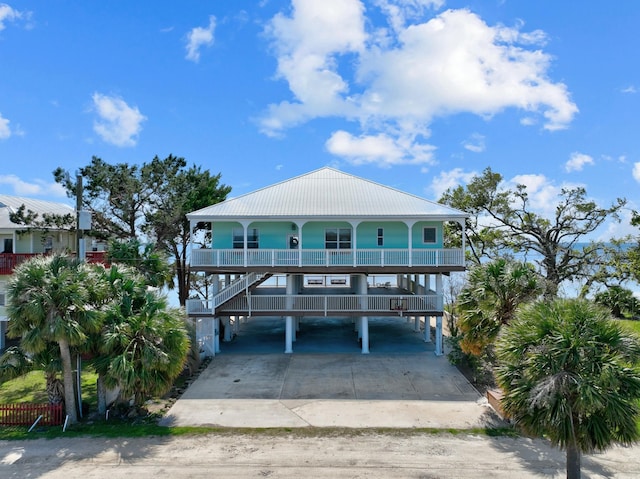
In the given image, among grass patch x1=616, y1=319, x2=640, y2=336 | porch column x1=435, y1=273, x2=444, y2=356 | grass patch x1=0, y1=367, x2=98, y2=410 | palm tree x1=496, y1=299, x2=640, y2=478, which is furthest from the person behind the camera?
porch column x1=435, y1=273, x2=444, y2=356

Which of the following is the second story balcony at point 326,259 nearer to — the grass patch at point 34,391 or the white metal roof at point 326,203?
the white metal roof at point 326,203

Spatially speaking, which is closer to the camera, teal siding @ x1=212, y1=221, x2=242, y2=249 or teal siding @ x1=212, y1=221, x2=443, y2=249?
teal siding @ x1=212, y1=221, x2=443, y2=249

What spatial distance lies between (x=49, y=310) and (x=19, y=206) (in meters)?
17.7

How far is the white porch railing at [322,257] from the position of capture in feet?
70.0

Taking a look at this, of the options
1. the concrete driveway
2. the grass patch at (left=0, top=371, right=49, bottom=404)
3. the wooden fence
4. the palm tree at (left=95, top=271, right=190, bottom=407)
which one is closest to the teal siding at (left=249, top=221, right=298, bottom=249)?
the concrete driveway

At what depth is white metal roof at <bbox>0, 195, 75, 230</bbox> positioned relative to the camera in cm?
2292

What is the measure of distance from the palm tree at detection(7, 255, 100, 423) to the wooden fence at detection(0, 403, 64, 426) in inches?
18.4

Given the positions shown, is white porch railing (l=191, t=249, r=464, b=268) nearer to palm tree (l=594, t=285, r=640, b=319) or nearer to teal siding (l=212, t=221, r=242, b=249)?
teal siding (l=212, t=221, r=242, b=249)

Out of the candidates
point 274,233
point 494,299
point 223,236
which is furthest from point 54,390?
point 494,299

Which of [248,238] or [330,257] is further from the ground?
[248,238]

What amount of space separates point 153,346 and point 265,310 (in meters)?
8.98

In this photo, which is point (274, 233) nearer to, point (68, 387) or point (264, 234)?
point (264, 234)

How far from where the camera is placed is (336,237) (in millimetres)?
23219

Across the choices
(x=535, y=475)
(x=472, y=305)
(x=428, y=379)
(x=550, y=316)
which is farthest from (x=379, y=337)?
(x=550, y=316)
